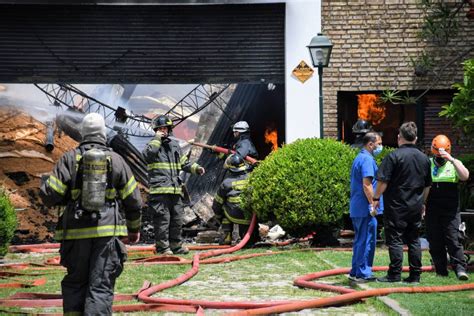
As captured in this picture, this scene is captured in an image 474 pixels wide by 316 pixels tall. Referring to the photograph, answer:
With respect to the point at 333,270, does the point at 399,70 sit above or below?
above

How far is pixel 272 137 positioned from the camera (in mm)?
18500

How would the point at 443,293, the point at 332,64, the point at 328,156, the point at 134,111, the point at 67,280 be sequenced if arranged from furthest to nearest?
the point at 134,111 < the point at 332,64 < the point at 328,156 < the point at 443,293 < the point at 67,280

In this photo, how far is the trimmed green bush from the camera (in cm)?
1297

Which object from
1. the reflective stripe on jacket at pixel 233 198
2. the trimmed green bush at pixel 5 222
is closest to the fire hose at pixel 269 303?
the trimmed green bush at pixel 5 222

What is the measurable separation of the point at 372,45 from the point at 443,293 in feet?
29.8

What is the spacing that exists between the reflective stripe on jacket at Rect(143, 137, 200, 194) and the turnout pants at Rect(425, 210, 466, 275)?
4.60m

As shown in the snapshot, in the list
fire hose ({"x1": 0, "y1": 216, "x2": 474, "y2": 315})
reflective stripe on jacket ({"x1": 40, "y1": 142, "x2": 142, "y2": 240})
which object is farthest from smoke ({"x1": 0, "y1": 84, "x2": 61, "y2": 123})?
reflective stripe on jacket ({"x1": 40, "y1": 142, "x2": 142, "y2": 240})

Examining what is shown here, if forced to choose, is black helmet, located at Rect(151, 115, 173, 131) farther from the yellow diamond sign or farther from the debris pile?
the debris pile

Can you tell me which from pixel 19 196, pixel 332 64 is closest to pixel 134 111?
pixel 19 196

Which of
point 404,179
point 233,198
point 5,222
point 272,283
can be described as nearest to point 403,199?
point 404,179

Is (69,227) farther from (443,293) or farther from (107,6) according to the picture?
(107,6)

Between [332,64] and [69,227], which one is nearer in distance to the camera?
[69,227]

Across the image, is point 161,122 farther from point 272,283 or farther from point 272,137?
point 272,137

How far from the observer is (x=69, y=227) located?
265 inches
